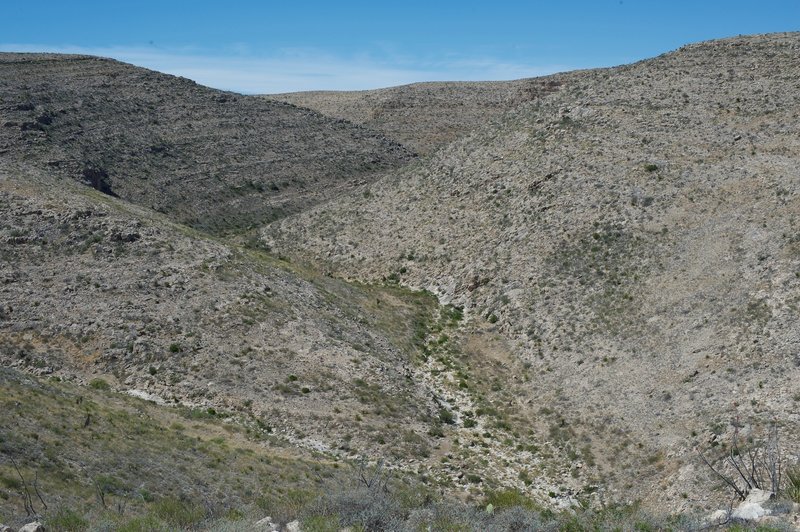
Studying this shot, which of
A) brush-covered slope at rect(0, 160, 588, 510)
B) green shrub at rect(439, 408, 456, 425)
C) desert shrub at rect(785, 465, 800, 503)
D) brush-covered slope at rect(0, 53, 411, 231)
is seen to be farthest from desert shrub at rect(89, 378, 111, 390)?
brush-covered slope at rect(0, 53, 411, 231)

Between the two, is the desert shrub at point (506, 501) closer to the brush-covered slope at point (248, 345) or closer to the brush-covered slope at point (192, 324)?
the brush-covered slope at point (248, 345)

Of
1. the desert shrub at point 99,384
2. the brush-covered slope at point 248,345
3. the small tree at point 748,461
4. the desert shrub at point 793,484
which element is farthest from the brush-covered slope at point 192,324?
the desert shrub at point 793,484

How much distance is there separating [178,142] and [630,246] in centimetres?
4041

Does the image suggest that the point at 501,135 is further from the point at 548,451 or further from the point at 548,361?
the point at 548,451

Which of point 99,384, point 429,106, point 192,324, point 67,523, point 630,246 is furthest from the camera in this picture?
point 429,106

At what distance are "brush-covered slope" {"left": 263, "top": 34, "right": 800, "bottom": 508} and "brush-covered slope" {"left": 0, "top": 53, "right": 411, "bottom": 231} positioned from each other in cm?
1099

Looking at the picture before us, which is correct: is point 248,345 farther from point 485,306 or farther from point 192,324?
point 485,306

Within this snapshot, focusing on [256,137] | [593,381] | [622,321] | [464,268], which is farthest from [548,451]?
[256,137]

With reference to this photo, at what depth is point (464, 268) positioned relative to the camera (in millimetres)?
39094

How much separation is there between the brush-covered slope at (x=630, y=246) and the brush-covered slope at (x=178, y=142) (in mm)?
10988

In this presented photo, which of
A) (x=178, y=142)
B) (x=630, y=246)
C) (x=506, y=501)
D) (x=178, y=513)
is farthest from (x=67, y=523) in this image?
(x=178, y=142)

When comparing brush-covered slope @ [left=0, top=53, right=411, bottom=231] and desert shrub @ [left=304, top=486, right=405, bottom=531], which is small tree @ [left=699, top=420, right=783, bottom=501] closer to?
desert shrub @ [left=304, top=486, right=405, bottom=531]

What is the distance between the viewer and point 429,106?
82.9 metres

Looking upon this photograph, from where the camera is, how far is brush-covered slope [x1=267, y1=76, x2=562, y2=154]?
7706 centimetres
